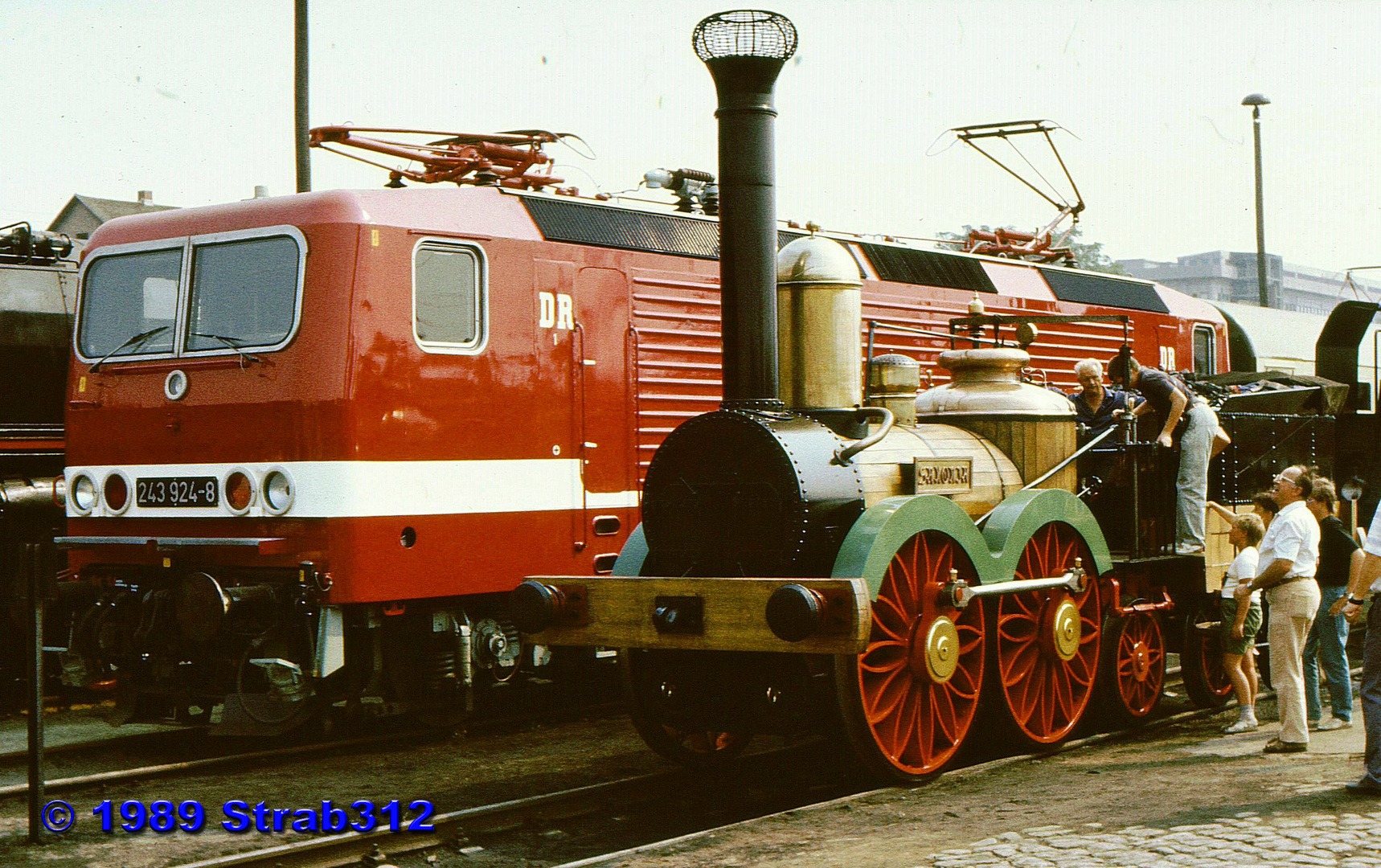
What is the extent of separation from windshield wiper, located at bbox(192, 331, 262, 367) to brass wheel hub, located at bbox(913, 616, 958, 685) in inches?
163

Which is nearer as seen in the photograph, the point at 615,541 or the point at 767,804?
the point at 767,804

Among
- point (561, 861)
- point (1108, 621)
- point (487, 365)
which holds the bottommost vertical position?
point (561, 861)

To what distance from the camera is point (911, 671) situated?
7.27 m

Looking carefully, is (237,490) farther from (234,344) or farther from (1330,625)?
(1330,625)

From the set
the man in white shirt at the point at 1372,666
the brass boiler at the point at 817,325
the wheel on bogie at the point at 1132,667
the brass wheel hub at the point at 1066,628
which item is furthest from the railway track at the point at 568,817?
the brass boiler at the point at 817,325

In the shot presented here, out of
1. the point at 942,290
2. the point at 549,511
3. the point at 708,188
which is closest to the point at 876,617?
the point at 549,511

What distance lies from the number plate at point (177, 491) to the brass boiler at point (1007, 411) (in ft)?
14.1

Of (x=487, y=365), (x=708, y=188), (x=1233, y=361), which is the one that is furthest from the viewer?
(x=1233, y=361)

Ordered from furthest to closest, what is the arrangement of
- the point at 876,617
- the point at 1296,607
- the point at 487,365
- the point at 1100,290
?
the point at 1100,290 < the point at 487,365 < the point at 1296,607 < the point at 876,617

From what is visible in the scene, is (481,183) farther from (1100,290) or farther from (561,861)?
(1100,290)

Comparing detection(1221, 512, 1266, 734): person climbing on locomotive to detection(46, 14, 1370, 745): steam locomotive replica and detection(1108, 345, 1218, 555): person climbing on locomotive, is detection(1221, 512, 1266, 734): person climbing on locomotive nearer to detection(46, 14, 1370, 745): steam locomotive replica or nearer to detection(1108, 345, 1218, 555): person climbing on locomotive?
detection(1108, 345, 1218, 555): person climbing on locomotive

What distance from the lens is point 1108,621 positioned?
350 inches

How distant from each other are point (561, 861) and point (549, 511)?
307 centimetres

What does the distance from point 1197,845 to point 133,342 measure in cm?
684
